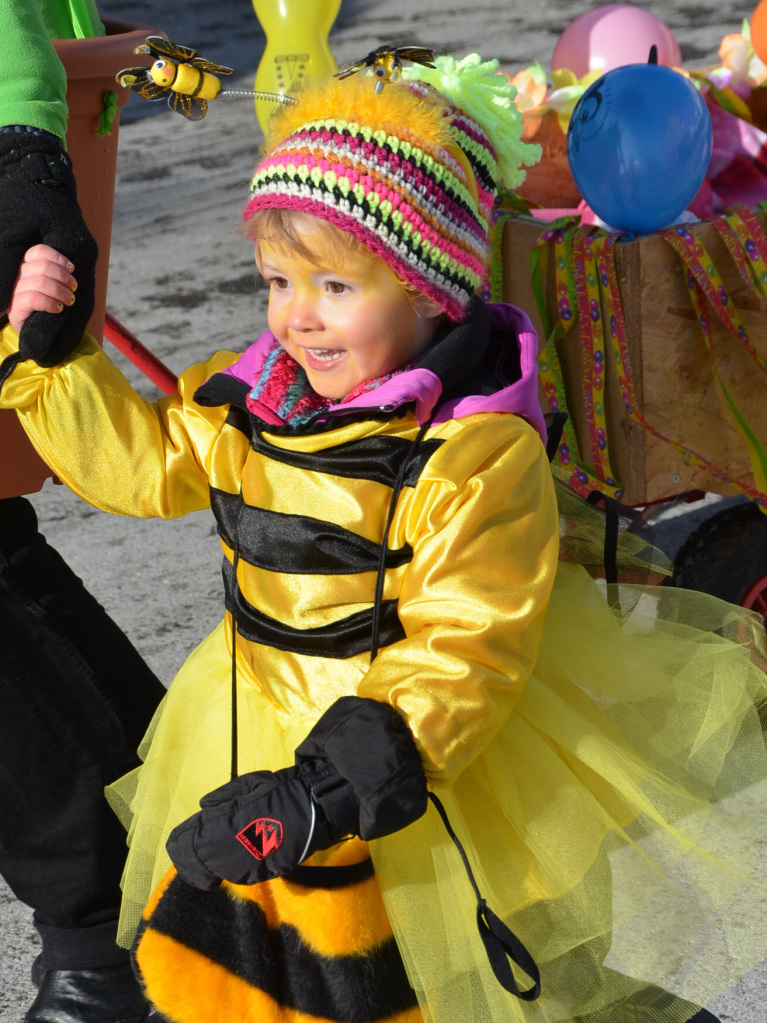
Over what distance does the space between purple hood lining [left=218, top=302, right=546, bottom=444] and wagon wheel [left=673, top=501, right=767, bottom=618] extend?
1.21 meters

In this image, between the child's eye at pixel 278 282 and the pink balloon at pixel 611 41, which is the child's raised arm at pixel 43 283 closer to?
the child's eye at pixel 278 282

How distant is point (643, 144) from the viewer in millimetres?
2641

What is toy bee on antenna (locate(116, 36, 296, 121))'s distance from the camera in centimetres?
161

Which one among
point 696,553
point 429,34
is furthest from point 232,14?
point 696,553

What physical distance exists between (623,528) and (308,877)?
2.79 ft

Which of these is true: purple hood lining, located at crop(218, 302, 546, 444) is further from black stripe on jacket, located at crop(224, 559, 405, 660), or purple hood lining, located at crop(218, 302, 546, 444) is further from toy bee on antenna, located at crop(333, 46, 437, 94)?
toy bee on antenna, located at crop(333, 46, 437, 94)

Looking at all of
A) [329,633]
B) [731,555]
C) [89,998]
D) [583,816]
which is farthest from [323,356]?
[731,555]

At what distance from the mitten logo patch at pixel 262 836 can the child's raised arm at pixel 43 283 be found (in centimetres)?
76

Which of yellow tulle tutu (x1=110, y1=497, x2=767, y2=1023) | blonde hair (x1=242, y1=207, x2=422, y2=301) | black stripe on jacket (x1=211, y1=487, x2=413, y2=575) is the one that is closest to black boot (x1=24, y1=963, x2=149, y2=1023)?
yellow tulle tutu (x1=110, y1=497, x2=767, y2=1023)

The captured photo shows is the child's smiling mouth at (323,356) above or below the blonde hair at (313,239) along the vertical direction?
below

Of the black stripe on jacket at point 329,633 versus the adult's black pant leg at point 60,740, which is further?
the adult's black pant leg at point 60,740

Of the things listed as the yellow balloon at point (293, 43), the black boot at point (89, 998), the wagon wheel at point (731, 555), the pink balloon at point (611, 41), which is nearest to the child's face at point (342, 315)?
the black boot at point (89, 998)

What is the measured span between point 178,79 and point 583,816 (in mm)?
1158

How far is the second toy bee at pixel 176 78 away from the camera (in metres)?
1.61
